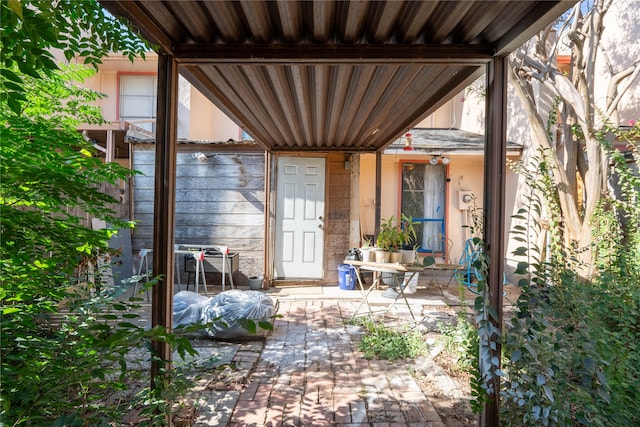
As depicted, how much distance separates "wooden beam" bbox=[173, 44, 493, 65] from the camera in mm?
2277

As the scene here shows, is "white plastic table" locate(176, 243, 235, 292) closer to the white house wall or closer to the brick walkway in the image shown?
the brick walkway

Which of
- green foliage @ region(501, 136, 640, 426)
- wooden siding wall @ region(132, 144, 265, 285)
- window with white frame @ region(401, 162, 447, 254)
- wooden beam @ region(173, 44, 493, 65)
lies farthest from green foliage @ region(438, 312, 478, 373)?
window with white frame @ region(401, 162, 447, 254)

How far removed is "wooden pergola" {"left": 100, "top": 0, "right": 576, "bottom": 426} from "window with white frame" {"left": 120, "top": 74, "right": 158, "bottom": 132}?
7.01 meters

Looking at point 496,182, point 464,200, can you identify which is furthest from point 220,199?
point 496,182

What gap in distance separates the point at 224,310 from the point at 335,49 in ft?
9.09

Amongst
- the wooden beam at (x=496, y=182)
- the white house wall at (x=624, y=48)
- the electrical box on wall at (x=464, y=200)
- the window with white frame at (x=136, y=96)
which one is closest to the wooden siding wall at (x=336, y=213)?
the electrical box on wall at (x=464, y=200)

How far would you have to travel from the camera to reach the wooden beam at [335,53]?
2277 mm

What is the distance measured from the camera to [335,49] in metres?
2.30

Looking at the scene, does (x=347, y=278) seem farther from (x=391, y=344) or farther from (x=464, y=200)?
(x=464, y=200)

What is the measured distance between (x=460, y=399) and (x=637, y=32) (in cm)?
712

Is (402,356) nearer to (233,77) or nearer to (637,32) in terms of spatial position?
(233,77)

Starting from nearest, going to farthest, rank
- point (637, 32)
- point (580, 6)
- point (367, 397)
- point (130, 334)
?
point (130, 334)
point (367, 397)
point (580, 6)
point (637, 32)

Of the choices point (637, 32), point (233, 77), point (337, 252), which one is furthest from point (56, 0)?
point (637, 32)

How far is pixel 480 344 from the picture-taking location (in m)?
2.04
